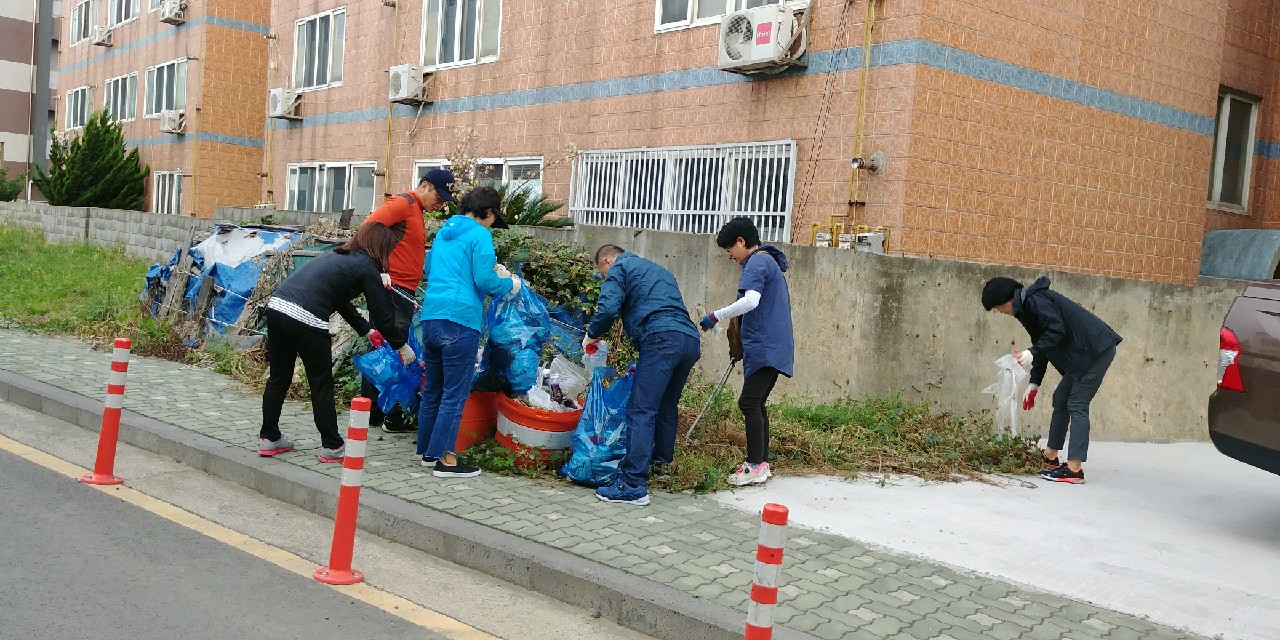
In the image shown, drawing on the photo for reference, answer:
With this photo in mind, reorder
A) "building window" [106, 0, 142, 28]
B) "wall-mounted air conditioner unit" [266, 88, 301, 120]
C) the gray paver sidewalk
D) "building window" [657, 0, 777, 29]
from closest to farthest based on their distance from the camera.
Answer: the gray paver sidewalk → "building window" [657, 0, 777, 29] → "wall-mounted air conditioner unit" [266, 88, 301, 120] → "building window" [106, 0, 142, 28]

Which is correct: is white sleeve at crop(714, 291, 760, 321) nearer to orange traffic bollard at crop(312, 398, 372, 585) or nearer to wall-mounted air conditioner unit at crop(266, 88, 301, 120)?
orange traffic bollard at crop(312, 398, 372, 585)

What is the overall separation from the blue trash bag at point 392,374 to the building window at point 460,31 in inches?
342

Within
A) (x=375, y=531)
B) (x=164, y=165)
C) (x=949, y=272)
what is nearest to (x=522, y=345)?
(x=375, y=531)

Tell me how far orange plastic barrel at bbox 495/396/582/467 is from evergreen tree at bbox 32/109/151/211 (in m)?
23.9

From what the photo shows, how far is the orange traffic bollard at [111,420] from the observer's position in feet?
21.0

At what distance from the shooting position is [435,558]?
221 inches

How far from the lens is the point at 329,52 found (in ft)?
64.0

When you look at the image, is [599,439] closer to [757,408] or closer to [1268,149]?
[757,408]

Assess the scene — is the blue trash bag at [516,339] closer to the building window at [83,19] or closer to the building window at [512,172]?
the building window at [512,172]

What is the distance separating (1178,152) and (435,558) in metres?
10.9

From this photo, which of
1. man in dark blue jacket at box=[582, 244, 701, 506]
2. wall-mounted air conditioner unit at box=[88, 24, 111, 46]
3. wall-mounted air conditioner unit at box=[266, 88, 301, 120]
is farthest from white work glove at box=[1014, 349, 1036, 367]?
wall-mounted air conditioner unit at box=[88, 24, 111, 46]

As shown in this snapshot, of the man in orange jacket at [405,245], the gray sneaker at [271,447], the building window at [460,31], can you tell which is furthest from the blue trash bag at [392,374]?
the building window at [460,31]

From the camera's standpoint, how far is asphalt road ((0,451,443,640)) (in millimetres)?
4277

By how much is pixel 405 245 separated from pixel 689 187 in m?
5.06
